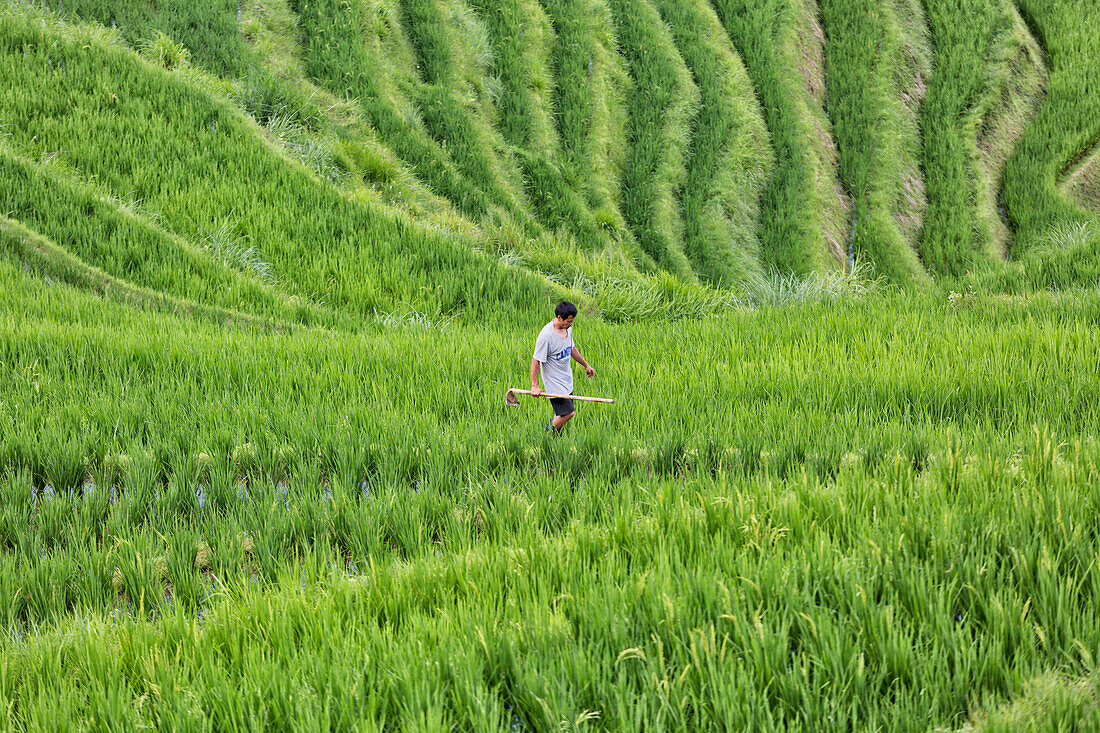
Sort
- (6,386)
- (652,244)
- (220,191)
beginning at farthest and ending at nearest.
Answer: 1. (652,244)
2. (220,191)
3. (6,386)

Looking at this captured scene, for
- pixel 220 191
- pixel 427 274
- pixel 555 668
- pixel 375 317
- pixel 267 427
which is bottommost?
pixel 555 668

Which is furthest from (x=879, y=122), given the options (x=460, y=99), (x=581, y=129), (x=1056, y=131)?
(x=460, y=99)

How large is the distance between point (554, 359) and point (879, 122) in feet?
68.8

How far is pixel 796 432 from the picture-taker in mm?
4340

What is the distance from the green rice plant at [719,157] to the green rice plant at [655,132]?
37 cm

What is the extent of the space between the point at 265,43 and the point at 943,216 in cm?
1839

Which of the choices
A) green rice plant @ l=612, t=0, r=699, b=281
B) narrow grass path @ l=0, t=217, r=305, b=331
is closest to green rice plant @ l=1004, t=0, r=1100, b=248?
green rice plant @ l=612, t=0, r=699, b=281

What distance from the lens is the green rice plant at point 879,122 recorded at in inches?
782

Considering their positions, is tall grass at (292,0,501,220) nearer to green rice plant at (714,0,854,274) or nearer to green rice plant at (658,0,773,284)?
green rice plant at (658,0,773,284)

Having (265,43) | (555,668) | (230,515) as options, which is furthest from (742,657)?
(265,43)

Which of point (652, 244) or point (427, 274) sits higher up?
point (652, 244)

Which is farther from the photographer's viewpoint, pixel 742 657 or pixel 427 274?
pixel 427 274

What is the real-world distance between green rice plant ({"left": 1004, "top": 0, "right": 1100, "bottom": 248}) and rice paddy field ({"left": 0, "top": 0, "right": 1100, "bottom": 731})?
10.4 m

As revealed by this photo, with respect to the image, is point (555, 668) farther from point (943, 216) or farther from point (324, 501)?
point (943, 216)
